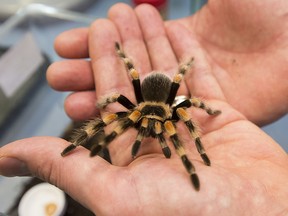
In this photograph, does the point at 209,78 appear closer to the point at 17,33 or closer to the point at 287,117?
the point at 287,117

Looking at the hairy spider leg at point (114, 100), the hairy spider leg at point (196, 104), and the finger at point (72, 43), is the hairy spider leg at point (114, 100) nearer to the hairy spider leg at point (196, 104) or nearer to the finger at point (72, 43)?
the hairy spider leg at point (196, 104)

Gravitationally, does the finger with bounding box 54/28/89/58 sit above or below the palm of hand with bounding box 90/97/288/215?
above

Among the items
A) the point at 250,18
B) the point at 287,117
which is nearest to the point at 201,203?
the point at 250,18

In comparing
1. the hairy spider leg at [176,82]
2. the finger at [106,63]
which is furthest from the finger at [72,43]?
the hairy spider leg at [176,82]

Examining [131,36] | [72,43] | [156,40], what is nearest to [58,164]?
[72,43]

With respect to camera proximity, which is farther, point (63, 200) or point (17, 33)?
point (17, 33)

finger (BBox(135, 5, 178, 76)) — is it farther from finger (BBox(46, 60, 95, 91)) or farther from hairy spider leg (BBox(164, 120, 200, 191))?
hairy spider leg (BBox(164, 120, 200, 191))

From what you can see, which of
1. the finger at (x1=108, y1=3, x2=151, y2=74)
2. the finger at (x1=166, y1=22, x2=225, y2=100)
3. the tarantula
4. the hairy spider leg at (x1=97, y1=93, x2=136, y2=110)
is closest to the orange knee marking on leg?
the tarantula
